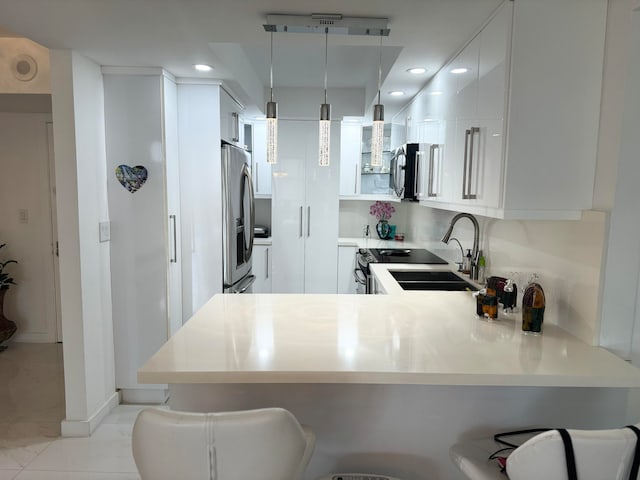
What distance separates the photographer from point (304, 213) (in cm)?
456

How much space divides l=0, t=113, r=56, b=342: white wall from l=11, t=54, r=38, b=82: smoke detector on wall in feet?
2.41

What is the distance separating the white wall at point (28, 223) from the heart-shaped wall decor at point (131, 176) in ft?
5.59

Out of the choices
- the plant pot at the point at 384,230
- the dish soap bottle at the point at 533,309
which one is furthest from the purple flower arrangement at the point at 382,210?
the dish soap bottle at the point at 533,309

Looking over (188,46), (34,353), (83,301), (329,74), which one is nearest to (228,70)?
(188,46)

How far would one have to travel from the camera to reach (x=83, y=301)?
2537mm

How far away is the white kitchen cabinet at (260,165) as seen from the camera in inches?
189

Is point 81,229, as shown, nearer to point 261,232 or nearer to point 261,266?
point 261,266

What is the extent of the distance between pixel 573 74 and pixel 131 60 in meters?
2.44

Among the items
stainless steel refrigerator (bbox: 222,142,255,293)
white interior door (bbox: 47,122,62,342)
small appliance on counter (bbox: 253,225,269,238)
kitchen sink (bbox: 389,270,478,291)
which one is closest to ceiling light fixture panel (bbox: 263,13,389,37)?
stainless steel refrigerator (bbox: 222,142,255,293)

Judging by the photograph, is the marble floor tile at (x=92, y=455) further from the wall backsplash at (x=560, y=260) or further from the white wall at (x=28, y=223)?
the wall backsplash at (x=560, y=260)

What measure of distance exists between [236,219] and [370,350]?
215 centimetres

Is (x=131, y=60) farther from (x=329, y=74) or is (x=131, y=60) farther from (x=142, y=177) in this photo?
(x=329, y=74)

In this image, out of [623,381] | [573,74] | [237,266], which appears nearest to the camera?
[623,381]

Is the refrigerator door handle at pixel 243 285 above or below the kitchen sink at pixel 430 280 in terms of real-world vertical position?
below
